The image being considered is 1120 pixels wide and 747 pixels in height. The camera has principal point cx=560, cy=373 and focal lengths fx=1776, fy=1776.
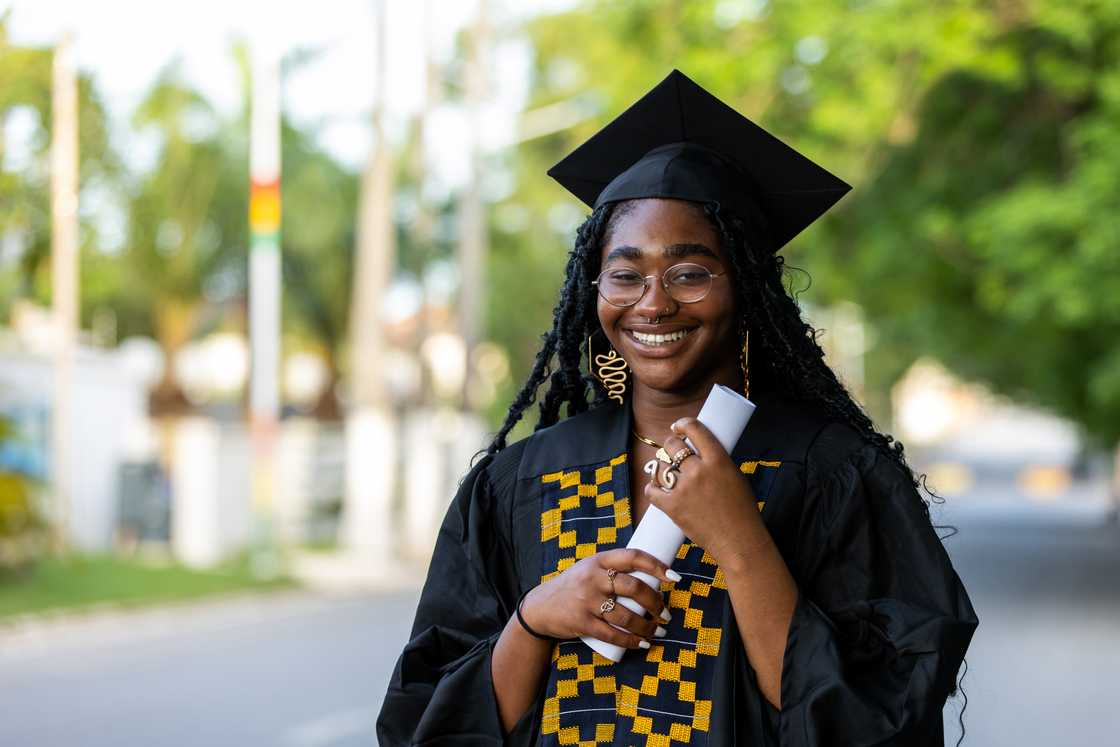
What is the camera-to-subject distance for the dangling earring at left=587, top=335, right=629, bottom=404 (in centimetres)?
261

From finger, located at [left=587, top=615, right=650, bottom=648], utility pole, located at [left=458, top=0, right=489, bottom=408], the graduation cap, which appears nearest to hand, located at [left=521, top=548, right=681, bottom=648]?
finger, located at [left=587, top=615, right=650, bottom=648]

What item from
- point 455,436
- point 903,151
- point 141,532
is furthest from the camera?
point 455,436

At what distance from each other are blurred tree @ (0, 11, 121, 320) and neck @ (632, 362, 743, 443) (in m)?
10.5

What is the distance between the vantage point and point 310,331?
33.2 metres

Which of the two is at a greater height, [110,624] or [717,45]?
[717,45]

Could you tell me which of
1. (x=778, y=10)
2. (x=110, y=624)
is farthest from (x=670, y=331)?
(x=778, y=10)

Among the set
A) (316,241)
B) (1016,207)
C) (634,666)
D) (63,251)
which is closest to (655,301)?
(634,666)

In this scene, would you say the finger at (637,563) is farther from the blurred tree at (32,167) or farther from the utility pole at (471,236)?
the utility pole at (471,236)

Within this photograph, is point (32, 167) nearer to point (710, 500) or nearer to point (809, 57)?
point (809, 57)

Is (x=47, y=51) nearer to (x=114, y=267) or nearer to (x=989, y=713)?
(x=989, y=713)

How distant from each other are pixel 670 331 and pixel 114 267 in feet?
94.1

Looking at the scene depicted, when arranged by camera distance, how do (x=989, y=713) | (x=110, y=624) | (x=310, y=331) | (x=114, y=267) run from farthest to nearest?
1. (x=310, y=331)
2. (x=114, y=267)
3. (x=110, y=624)
4. (x=989, y=713)

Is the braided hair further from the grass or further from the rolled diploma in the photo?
the grass

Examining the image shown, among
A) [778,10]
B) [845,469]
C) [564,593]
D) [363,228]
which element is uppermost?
[778,10]
